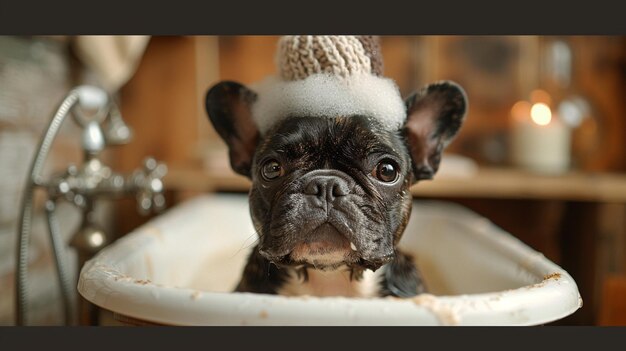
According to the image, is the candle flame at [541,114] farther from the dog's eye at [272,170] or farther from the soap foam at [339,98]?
the dog's eye at [272,170]

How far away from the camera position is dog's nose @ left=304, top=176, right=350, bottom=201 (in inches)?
26.1

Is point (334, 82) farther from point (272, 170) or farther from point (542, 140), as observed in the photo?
point (542, 140)

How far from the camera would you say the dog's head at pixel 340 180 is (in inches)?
26.2

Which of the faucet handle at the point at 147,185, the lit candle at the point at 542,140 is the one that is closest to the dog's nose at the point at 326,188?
the faucet handle at the point at 147,185

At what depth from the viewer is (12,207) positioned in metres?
1.32

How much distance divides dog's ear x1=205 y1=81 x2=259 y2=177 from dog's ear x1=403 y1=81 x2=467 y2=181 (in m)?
0.21

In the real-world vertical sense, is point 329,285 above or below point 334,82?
below

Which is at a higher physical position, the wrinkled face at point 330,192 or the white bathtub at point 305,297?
the wrinkled face at point 330,192

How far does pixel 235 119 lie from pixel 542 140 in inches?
58.0

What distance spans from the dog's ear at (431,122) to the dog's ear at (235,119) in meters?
0.21

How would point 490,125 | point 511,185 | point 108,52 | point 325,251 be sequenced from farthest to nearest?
point 490,125, point 511,185, point 108,52, point 325,251

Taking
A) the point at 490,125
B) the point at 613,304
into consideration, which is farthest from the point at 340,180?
the point at 490,125

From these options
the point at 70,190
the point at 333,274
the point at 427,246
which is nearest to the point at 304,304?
the point at 333,274

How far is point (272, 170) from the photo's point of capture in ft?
2.39
